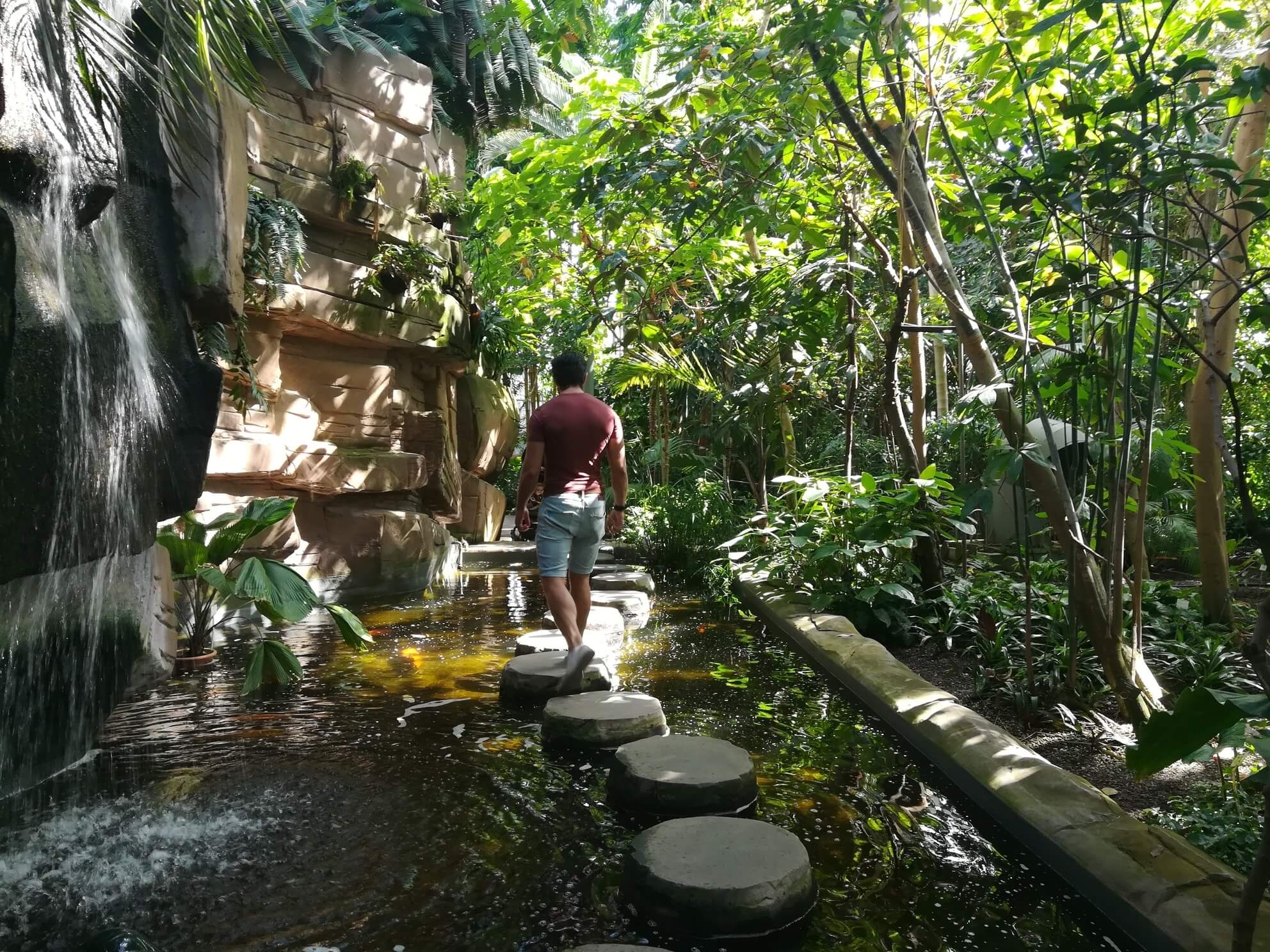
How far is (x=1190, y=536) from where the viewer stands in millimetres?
9078

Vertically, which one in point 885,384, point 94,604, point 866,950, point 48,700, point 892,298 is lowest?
point 866,950

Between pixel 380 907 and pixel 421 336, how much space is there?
343 inches

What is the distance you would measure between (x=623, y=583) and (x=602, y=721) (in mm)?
4908

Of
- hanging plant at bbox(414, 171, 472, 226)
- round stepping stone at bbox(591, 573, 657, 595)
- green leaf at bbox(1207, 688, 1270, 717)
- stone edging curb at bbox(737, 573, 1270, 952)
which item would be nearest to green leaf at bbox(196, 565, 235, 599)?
stone edging curb at bbox(737, 573, 1270, 952)

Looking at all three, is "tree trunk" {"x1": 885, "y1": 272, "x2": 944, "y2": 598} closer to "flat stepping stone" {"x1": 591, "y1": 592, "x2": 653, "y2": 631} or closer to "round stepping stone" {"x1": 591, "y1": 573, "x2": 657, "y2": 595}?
"flat stepping stone" {"x1": 591, "y1": 592, "x2": 653, "y2": 631}

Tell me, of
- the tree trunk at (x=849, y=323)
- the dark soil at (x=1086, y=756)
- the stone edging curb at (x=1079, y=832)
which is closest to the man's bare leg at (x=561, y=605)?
the stone edging curb at (x=1079, y=832)

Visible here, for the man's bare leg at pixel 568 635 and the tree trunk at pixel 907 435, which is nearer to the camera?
the man's bare leg at pixel 568 635

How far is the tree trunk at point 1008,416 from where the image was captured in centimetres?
341

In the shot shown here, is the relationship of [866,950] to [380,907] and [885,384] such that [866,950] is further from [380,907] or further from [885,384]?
[885,384]

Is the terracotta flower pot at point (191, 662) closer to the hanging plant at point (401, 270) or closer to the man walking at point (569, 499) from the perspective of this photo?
the man walking at point (569, 499)

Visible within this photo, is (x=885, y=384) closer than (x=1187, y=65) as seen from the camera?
No

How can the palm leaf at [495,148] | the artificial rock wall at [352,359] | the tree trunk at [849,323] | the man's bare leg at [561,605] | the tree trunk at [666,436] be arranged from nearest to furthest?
1. the man's bare leg at [561,605]
2. the tree trunk at [849,323]
3. the artificial rock wall at [352,359]
4. the tree trunk at [666,436]
5. the palm leaf at [495,148]

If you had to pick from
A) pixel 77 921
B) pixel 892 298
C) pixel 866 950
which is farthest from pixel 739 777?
pixel 892 298

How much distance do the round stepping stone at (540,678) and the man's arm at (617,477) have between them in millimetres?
728
